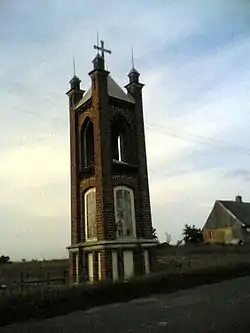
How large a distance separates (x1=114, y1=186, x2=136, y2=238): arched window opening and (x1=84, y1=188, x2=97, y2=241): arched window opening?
3.01 feet

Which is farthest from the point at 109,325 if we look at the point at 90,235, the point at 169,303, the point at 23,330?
the point at 90,235

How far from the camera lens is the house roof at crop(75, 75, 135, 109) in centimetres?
1713

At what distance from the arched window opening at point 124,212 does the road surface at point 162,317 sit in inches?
132

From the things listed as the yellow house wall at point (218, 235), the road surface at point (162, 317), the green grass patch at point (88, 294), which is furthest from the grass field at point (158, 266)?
the yellow house wall at point (218, 235)

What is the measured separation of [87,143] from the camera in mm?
17625

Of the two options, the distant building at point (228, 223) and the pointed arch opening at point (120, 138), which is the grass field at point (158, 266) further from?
the distant building at point (228, 223)

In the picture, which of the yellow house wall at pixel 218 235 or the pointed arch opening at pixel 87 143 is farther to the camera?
the yellow house wall at pixel 218 235

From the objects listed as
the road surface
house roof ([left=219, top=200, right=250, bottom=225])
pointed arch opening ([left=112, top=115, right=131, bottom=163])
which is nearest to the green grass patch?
the road surface

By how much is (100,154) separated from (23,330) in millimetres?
7939

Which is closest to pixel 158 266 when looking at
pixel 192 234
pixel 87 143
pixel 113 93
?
pixel 87 143

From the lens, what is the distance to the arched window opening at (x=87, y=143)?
1725 centimetres

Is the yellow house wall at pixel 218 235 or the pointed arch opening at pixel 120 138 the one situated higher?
the pointed arch opening at pixel 120 138

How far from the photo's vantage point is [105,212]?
15242 millimetres

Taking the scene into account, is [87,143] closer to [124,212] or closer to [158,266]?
[124,212]
